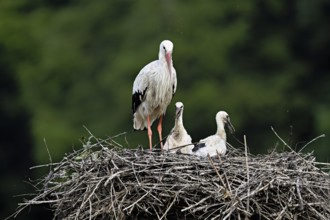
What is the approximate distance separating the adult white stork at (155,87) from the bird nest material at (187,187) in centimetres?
159

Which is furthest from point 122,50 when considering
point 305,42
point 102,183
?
point 102,183

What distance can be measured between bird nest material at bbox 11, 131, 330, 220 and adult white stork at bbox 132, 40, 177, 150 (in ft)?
5.22

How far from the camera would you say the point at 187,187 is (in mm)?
8938

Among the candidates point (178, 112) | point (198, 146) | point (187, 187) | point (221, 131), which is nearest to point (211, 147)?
point (198, 146)

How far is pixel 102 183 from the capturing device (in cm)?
914

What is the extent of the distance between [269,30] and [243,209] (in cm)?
1175

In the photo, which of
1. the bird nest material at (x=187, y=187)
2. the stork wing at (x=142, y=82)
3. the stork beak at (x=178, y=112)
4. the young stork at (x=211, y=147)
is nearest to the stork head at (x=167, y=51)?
the stork wing at (x=142, y=82)

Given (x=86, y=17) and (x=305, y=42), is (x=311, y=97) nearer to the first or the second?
(x=305, y=42)

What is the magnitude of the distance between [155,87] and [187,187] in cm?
236

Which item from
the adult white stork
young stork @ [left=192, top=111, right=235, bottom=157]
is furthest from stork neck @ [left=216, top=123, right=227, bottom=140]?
the adult white stork

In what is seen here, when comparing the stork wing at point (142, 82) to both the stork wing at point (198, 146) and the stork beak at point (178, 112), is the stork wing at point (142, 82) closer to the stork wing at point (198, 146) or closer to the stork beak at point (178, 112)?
the stork beak at point (178, 112)

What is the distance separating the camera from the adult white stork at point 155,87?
11.0 metres

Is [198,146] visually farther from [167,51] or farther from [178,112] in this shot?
[167,51]

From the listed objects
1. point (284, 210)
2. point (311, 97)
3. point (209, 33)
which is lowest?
point (284, 210)
